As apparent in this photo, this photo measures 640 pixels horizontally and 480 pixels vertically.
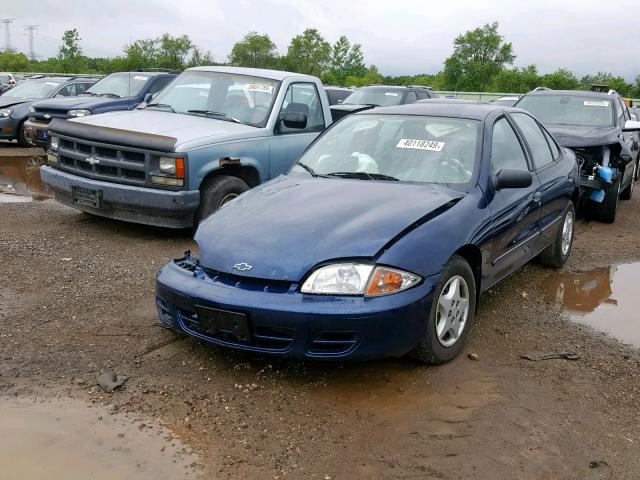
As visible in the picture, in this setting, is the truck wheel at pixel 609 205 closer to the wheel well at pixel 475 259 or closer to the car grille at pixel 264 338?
the wheel well at pixel 475 259

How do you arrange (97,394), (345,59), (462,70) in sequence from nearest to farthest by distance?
1. (97,394)
2. (462,70)
3. (345,59)

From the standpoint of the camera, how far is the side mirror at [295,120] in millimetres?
7355

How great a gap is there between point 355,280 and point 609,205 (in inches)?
248

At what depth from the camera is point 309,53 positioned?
59.4 meters

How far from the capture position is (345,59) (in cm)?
6406

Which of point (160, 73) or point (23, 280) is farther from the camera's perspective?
point (160, 73)

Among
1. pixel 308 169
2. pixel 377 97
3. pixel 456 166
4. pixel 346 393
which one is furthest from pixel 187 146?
pixel 377 97

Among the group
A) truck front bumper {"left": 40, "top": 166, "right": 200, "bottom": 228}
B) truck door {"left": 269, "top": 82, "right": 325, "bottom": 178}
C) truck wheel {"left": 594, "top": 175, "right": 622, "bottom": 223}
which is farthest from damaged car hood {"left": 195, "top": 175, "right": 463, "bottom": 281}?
truck wheel {"left": 594, "top": 175, "right": 622, "bottom": 223}

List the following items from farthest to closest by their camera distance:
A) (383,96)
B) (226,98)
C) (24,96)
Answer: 1. (24,96)
2. (383,96)
3. (226,98)

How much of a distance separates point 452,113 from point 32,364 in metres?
3.43

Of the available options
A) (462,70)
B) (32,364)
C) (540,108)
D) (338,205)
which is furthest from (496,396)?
(462,70)

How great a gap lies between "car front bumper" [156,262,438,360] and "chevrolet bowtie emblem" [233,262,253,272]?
52 millimetres

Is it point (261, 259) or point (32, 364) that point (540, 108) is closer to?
point (261, 259)

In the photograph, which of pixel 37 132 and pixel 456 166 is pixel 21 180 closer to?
pixel 37 132
